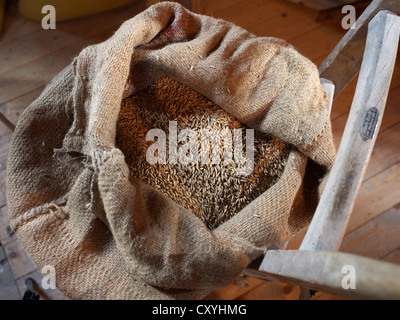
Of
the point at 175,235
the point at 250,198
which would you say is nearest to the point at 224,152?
the point at 250,198

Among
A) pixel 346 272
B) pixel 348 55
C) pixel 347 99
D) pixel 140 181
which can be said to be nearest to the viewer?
pixel 346 272

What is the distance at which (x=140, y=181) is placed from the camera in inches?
30.8

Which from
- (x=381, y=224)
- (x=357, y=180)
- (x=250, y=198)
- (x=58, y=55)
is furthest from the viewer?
(x=58, y=55)

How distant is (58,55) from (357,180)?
1.44 m

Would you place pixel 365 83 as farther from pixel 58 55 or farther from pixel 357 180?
pixel 58 55

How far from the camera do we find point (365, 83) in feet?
2.33

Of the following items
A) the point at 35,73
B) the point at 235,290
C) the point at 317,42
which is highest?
the point at 317,42

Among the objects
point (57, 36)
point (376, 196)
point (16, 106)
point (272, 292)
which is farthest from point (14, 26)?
point (376, 196)

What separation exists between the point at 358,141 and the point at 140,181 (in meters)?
0.42

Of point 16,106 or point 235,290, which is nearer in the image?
point 235,290

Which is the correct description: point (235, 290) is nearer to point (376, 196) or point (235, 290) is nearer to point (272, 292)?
point (272, 292)

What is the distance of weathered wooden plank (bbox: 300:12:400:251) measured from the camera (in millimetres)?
582

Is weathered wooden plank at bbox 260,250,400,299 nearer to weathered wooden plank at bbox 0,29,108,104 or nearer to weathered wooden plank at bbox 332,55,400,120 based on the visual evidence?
weathered wooden plank at bbox 332,55,400,120

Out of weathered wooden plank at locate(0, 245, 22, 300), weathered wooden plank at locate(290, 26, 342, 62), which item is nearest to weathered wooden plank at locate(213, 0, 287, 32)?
weathered wooden plank at locate(290, 26, 342, 62)
